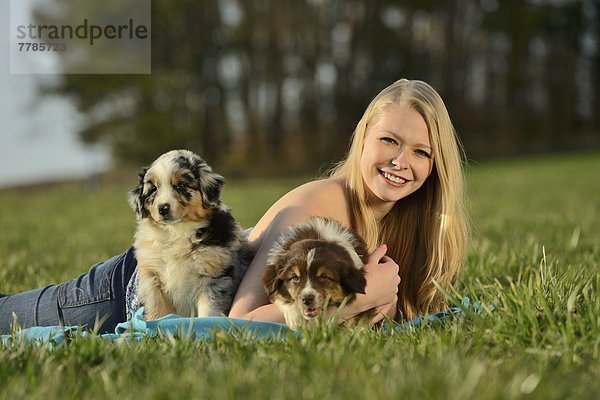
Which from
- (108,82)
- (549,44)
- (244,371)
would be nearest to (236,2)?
(108,82)

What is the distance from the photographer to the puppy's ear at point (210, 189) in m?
4.15

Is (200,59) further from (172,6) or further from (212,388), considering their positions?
(212,388)

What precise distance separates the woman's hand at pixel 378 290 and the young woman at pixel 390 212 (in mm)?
202

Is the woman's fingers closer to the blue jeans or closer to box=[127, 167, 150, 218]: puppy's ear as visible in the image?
box=[127, 167, 150, 218]: puppy's ear

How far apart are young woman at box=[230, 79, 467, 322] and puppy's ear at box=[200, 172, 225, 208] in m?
0.35

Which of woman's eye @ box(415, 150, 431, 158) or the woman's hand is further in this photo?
woman's eye @ box(415, 150, 431, 158)

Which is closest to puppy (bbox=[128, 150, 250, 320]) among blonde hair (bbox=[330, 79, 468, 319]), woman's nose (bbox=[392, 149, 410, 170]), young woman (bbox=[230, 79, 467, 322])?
young woman (bbox=[230, 79, 467, 322])

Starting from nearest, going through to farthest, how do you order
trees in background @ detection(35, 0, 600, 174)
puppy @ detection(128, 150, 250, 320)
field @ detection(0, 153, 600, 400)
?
1. field @ detection(0, 153, 600, 400)
2. puppy @ detection(128, 150, 250, 320)
3. trees in background @ detection(35, 0, 600, 174)

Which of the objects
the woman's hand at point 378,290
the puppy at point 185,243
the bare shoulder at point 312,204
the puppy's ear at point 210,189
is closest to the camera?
the woman's hand at point 378,290

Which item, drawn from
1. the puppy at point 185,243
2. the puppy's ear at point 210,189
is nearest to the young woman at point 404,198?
the puppy at point 185,243

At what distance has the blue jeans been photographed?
464 cm

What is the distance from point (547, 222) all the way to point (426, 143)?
17.3ft

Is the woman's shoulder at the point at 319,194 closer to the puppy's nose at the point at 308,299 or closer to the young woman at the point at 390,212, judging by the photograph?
the young woman at the point at 390,212

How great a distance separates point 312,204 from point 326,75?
2996 centimetres
